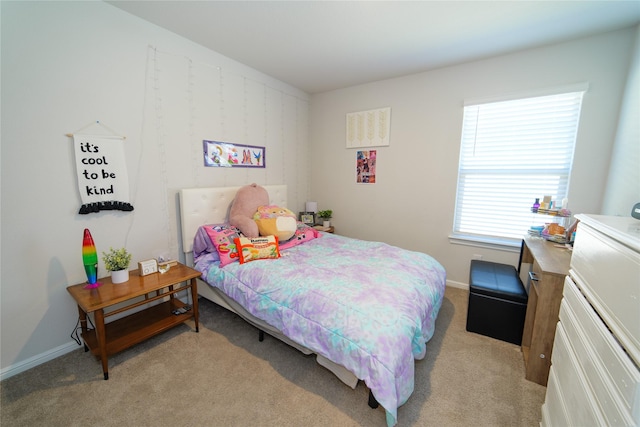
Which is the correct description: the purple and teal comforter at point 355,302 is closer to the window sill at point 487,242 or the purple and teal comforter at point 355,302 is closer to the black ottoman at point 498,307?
the black ottoman at point 498,307

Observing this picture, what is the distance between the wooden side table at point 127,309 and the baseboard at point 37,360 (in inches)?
4.8

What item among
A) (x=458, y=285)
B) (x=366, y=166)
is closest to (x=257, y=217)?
(x=366, y=166)

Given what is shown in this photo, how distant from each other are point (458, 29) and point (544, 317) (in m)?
2.44

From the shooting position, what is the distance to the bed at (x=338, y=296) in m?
1.38

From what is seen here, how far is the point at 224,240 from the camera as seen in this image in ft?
8.12

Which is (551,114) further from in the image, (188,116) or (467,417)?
(188,116)

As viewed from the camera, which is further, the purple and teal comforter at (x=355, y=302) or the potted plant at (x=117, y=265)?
the potted plant at (x=117, y=265)

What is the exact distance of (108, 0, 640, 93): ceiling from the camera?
1977 mm

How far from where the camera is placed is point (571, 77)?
2.43 meters

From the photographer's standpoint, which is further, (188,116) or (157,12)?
(188,116)

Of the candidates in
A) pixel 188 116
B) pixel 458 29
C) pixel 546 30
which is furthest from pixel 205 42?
pixel 546 30

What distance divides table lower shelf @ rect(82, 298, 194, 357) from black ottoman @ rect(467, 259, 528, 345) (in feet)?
8.46

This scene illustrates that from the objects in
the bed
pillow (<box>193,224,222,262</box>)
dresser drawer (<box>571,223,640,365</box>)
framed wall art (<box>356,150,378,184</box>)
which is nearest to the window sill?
the bed

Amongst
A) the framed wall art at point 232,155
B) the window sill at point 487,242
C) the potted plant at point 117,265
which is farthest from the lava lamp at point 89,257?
the window sill at point 487,242
